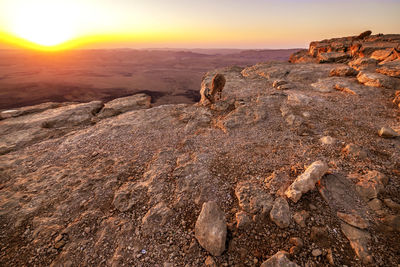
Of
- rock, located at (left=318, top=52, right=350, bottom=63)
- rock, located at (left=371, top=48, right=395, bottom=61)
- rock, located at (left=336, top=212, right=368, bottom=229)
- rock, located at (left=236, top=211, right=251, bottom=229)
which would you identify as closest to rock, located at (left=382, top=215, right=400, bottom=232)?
rock, located at (left=336, top=212, right=368, bottom=229)

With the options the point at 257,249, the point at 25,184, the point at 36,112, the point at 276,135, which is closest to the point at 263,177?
the point at 257,249

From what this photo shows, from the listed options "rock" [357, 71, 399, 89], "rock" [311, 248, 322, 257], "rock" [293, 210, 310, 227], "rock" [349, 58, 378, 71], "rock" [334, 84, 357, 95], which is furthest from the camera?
"rock" [349, 58, 378, 71]

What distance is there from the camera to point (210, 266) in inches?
148

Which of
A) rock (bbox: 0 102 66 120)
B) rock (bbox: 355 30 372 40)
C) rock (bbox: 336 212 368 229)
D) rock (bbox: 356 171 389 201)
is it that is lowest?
rock (bbox: 0 102 66 120)

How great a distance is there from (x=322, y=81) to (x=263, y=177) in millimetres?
11823

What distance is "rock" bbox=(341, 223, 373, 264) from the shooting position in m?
3.53

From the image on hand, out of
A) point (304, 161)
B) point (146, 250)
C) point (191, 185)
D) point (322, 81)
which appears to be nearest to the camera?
point (146, 250)

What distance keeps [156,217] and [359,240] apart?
4.78m

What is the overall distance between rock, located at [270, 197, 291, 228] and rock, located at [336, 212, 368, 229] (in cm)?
123

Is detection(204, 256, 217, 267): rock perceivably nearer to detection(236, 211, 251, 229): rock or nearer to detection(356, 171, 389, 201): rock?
detection(236, 211, 251, 229): rock

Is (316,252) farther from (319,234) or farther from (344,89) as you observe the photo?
(344,89)

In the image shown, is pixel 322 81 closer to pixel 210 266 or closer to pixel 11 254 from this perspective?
pixel 210 266

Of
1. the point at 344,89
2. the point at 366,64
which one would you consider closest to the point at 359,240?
the point at 344,89

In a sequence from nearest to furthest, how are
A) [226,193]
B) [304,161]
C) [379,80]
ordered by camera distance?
[226,193] → [304,161] → [379,80]
